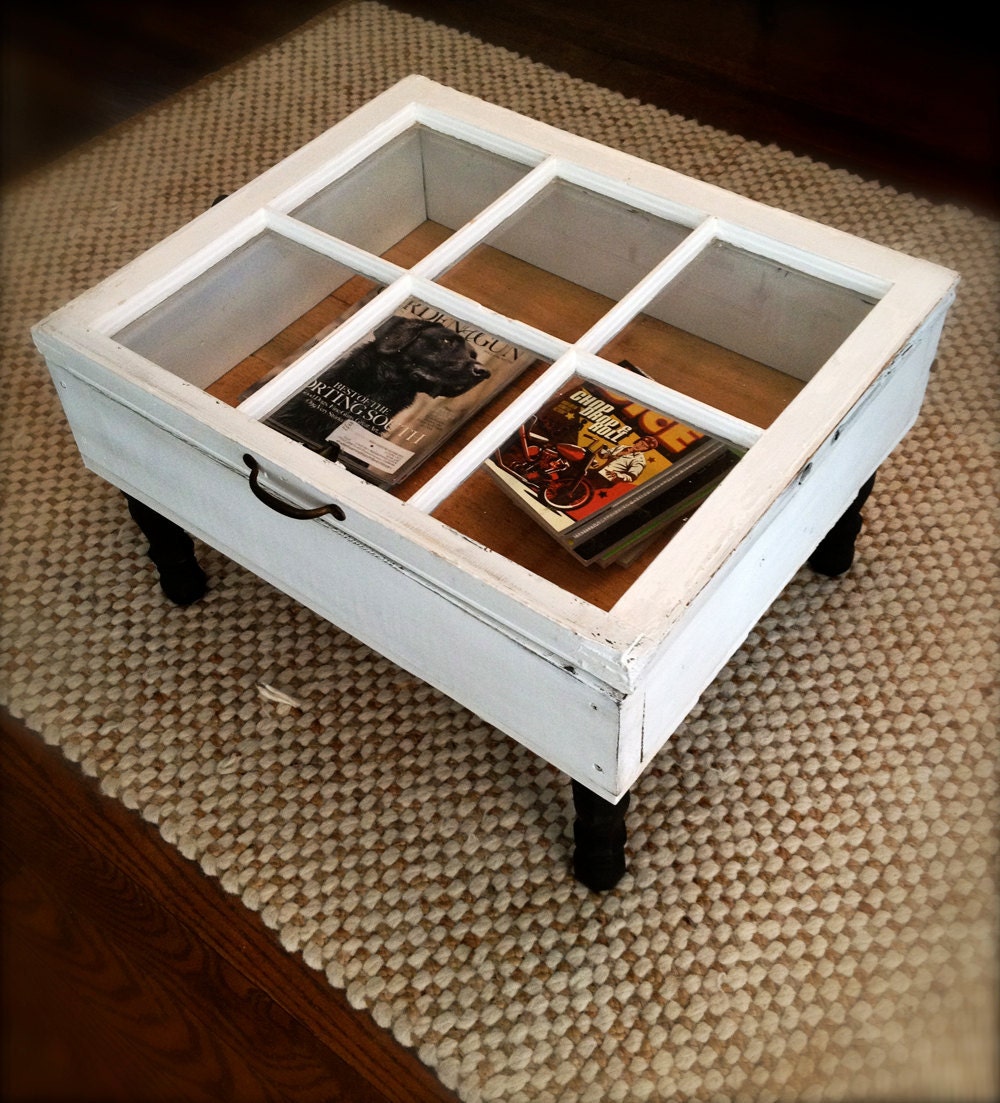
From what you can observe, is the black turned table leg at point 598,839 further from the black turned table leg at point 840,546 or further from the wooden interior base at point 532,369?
the black turned table leg at point 840,546

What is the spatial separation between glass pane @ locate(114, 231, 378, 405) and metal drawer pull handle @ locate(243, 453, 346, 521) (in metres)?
0.07

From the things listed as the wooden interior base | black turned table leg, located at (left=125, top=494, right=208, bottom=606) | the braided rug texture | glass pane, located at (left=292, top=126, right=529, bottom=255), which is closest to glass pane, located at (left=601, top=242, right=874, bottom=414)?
the wooden interior base

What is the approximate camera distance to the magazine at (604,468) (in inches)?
26.9

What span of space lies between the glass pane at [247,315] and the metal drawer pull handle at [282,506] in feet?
0.24

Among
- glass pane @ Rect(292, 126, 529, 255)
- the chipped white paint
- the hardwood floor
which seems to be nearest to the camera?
the chipped white paint

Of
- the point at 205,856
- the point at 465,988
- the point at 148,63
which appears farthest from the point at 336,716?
the point at 148,63

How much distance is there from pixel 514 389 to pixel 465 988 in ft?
1.38

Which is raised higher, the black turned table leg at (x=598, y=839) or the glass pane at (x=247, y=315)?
the glass pane at (x=247, y=315)

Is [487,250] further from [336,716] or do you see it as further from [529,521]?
[336,716]

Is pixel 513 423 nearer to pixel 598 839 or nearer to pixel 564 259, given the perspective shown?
pixel 564 259

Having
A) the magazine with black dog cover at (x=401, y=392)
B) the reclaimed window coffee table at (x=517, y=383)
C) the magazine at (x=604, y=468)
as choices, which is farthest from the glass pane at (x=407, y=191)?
the magazine at (x=604, y=468)

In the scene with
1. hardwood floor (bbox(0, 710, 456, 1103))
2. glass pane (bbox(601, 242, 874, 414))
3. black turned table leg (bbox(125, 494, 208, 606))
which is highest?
glass pane (bbox(601, 242, 874, 414))

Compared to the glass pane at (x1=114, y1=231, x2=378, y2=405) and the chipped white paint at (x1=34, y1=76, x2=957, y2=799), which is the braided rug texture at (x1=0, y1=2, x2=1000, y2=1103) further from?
the glass pane at (x1=114, y1=231, x2=378, y2=405)

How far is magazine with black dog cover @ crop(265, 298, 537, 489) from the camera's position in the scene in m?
0.73
